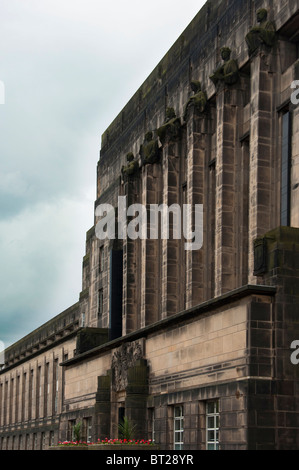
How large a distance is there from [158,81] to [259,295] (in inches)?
836

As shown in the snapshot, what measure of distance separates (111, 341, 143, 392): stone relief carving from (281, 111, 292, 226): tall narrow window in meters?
8.89

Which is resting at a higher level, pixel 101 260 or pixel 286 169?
pixel 101 260

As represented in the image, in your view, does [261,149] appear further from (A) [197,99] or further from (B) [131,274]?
(B) [131,274]

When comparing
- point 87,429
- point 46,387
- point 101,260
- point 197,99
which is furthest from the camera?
point 46,387

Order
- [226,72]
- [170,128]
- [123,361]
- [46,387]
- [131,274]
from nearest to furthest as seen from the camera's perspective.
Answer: [226,72] < [123,361] < [170,128] < [131,274] < [46,387]

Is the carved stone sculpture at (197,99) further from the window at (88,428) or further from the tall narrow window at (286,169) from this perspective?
the window at (88,428)

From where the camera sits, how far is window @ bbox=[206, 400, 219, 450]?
28375mm

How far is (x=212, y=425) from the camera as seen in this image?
1134 inches

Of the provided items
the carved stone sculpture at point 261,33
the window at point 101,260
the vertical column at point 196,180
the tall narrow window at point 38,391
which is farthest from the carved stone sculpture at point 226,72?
the tall narrow window at point 38,391

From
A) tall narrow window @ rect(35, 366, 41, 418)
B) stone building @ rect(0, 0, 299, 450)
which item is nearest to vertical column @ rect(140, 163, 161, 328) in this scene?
stone building @ rect(0, 0, 299, 450)

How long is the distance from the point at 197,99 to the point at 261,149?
6.98 m

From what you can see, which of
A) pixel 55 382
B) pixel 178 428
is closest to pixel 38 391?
pixel 55 382

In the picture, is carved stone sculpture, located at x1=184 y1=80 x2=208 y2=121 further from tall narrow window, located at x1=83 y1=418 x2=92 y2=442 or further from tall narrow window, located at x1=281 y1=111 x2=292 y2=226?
tall narrow window, located at x1=83 y1=418 x2=92 y2=442

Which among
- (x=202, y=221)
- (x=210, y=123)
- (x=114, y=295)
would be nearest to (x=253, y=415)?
(x=202, y=221)
